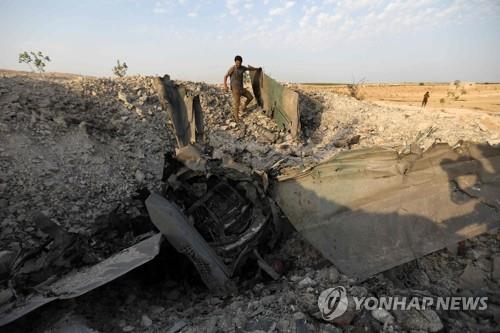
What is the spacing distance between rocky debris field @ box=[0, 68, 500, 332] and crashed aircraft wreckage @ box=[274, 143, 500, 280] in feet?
0.85

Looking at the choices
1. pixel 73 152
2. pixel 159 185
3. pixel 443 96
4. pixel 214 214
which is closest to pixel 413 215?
pixel 214 214

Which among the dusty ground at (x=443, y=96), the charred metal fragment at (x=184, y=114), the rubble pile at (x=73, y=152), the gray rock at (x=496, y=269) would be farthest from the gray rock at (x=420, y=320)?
the dusty ground at (x=443, y=96)

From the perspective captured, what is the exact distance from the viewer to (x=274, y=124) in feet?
27.2

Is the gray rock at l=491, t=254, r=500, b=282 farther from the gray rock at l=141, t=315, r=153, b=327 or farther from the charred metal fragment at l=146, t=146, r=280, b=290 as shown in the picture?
the gray rock at l=141, t=315, r=153, b=327

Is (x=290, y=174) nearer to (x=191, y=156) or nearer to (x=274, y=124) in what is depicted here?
(x=191, y=156)

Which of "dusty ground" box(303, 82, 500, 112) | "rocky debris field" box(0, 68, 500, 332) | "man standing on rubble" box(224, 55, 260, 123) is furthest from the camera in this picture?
"dusty ground" box(303, 82, 500, 112)

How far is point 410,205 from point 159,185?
168 inches

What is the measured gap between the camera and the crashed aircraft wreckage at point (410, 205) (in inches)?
110

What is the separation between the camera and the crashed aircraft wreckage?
9.15 feet

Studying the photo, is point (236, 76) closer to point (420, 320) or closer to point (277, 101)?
point (277, 101)

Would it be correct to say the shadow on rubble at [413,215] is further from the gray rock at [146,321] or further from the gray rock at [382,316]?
the gray rock at [146,321]

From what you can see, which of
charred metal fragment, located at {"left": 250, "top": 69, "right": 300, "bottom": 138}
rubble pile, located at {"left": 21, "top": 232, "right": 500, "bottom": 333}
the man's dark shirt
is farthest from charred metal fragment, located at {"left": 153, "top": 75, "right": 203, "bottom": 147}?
rubble pile, located at {"left": 21, "top": 232, "right": 500, "bottom": 333}

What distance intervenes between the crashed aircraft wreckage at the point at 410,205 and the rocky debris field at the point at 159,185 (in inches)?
10.2

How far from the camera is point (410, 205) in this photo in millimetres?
2846
